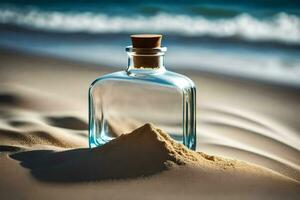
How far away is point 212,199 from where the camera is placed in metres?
1.07

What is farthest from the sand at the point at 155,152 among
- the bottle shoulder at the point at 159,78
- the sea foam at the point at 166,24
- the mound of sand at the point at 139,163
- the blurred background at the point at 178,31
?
the sea foam at the point at 166,24

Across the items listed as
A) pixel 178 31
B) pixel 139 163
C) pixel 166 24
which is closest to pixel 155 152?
pixel 139 163

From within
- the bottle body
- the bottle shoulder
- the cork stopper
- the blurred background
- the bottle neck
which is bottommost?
the blurred background

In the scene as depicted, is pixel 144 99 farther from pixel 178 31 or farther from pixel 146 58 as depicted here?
pixel 178 31

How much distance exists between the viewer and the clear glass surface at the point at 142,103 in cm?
134

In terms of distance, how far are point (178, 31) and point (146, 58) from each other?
3331 millimetres

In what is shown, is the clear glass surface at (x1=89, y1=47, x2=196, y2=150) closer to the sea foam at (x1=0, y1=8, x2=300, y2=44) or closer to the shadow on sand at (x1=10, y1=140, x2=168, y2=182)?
the shadow on sand at (x1=10, y1=140, x2=168, y2=182)

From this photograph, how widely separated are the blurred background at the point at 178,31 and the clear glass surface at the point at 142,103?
144 centimetres

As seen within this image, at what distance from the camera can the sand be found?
110 cm

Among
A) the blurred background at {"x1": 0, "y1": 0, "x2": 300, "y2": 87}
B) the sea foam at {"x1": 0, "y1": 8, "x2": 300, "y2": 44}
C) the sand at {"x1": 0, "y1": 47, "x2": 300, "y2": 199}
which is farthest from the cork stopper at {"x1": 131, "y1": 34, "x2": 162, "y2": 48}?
the sea foam at {"x1": 0, "y1": 8, "x2": 300, "y2": 44}

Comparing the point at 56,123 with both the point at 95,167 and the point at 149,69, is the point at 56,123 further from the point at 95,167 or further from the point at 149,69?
the point at 95,167

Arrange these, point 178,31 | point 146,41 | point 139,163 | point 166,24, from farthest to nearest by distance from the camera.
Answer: point 166,24
point 178,31
point 146,41
point 139,163

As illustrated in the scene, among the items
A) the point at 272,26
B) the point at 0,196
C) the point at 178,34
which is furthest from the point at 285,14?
the point at 0,196

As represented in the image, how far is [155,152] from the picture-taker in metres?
1.17
